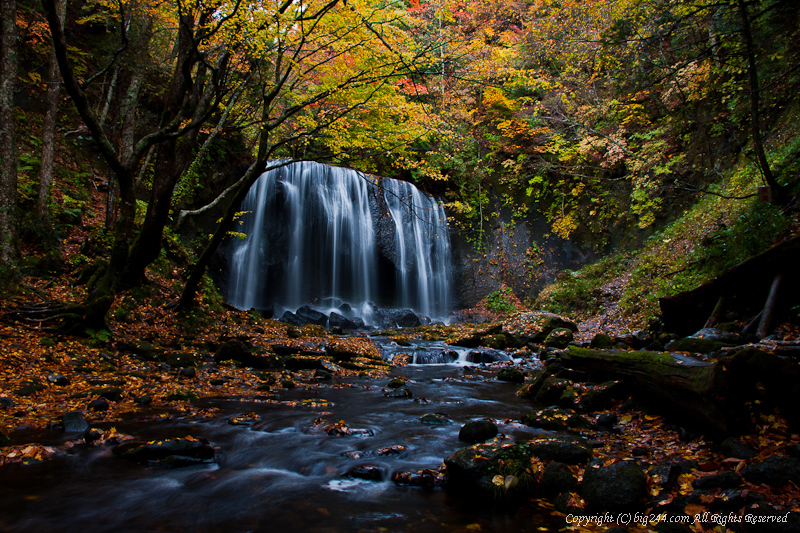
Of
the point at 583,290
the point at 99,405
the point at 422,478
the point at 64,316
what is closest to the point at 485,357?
the point at 583,290

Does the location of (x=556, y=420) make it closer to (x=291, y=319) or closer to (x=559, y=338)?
(x=559, y=338)

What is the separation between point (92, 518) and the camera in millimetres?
2609

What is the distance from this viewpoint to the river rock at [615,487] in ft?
8.72

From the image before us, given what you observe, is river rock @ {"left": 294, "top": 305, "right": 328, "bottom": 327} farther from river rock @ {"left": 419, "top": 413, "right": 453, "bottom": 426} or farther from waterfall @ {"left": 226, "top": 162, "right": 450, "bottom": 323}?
river rock @ {"left": 419, "top": 413, "right": 453, "bottom": 426}

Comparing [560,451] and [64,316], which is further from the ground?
[64,316]

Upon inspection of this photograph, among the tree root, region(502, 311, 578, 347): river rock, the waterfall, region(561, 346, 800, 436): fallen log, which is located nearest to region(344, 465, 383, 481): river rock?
region(561, 346, 800, 436): fallen log

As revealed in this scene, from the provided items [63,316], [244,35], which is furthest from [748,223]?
[63,316]

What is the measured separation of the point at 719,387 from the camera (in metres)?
3.34

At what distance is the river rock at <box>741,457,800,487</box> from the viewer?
8.24ft

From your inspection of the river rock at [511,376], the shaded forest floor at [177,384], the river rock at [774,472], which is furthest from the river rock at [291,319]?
the river rock at [774,472]

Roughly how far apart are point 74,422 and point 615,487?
500 cm

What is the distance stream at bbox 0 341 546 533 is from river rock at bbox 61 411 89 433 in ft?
0.68

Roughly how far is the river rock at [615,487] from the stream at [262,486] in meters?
0.50

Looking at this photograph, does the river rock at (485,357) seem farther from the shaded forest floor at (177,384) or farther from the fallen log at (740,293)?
the fallen log at (740,293)
